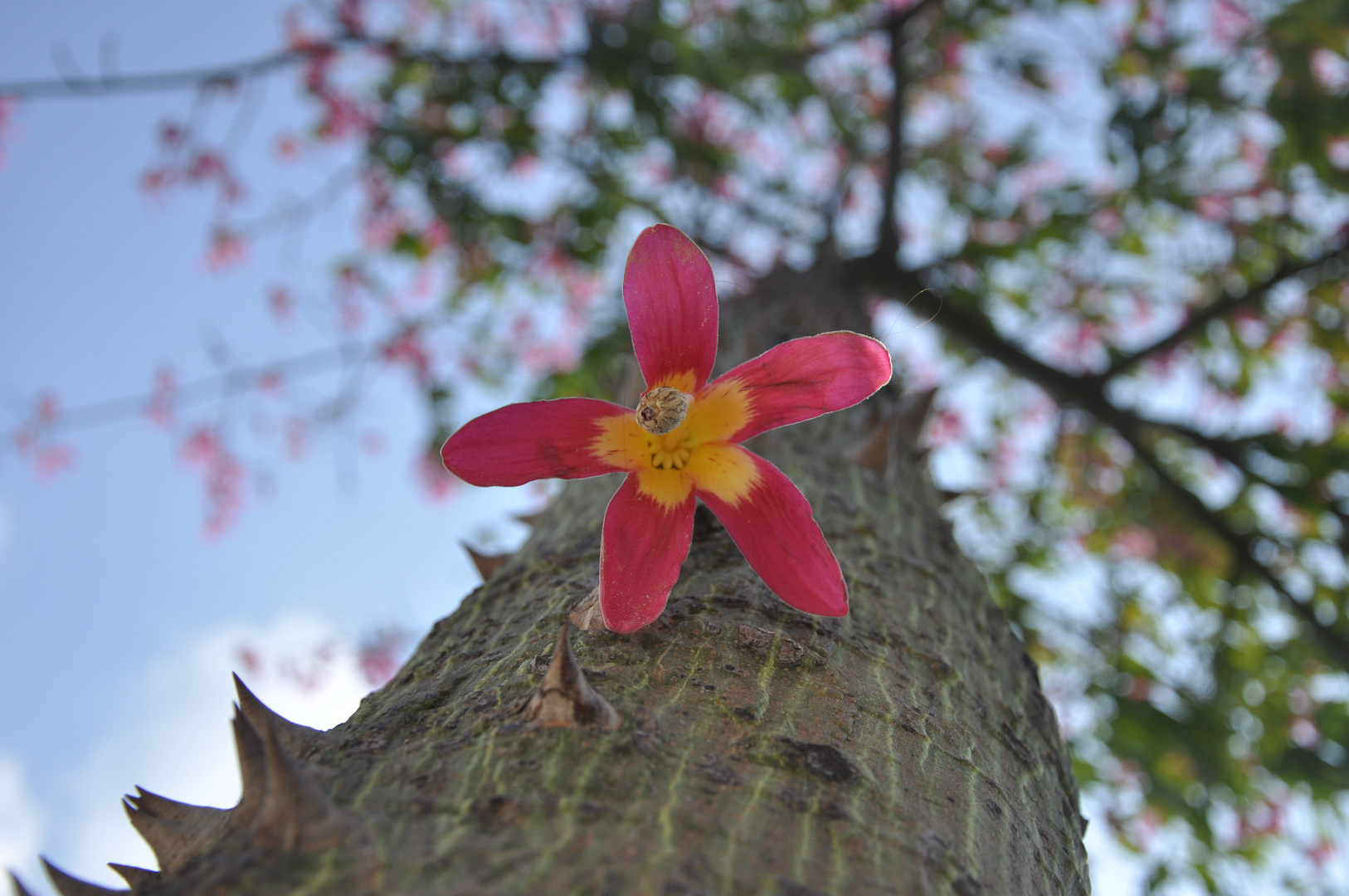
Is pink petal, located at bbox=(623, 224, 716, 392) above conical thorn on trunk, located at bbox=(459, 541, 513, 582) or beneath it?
above

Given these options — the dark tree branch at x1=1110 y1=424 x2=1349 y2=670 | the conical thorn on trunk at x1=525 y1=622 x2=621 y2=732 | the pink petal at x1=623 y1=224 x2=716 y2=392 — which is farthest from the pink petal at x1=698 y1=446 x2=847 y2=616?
the dark tree branch at x1=1110 y1=424 x2=1349 y2=670

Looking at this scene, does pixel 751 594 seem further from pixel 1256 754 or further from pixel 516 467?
pixel 1256 754

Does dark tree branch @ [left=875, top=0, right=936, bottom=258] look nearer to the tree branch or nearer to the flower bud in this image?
the tree branch

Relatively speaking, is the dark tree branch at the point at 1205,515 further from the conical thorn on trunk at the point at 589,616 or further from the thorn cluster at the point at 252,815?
the thorn cluster at the point at 252,815

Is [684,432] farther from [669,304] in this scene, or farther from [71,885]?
[71,885]

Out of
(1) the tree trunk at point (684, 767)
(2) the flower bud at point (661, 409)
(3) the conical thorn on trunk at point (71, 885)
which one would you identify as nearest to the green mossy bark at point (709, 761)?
(1) the tree trunk at point (684, 767)

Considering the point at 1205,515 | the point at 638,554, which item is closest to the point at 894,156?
the point at 1205,515

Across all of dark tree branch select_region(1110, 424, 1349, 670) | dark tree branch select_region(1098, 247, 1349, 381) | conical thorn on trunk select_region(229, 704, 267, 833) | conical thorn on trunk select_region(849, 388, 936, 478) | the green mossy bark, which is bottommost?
dark tree branch select_region(1110, 424, 1349, 670)
